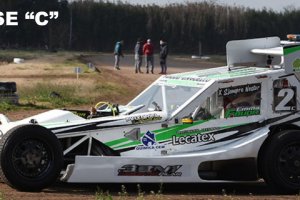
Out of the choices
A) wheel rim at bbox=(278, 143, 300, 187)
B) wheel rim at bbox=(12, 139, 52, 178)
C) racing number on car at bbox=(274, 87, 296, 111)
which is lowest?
wheel rim at bbox=(278, 143, 300, 187)

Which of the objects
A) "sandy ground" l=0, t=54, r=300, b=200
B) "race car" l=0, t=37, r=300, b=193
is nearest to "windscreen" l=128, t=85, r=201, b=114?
"race car" l=0, t=37, r=300, b=193

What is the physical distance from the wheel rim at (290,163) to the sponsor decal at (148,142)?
174cm

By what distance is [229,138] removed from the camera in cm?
1283

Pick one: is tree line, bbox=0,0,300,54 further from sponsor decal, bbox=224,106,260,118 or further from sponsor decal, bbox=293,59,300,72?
sponsor decal, bbox=224,106,260,118

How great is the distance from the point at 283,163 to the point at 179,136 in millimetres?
1531

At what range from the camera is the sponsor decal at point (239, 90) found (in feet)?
42.4

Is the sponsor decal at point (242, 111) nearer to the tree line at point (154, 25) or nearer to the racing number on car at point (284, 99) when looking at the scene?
the racing number on car at point (284, 99)

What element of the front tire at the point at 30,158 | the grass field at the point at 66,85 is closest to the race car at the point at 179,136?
the front tire at the point at 30,158

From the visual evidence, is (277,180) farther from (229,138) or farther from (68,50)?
(68,50)

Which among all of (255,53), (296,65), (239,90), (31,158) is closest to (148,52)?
(255,53)

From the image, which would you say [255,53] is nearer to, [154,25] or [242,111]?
[242,111]

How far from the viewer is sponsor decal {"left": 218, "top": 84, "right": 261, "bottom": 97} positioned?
42.4 feet

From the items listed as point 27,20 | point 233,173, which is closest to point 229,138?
point 233,173

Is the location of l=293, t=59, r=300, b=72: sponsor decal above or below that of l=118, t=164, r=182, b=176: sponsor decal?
above
